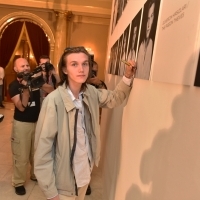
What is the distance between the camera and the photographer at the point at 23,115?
2197 mm

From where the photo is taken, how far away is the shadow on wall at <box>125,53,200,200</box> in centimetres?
65

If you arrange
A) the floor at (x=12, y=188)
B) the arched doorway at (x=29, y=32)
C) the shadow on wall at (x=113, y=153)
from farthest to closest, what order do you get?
the arched doorway at (x=29, y=32) → the floor at (x=12, y=188) → the shadow on wall at (x=113, y=153)

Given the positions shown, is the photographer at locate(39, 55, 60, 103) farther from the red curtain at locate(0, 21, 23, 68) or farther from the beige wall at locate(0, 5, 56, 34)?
the red curtain at locate(0, 21, 23, 68)

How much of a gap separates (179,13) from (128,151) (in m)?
0.96

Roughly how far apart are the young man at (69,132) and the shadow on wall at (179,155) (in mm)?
539

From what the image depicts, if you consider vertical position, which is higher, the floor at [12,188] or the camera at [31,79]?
the camera at [31,79]

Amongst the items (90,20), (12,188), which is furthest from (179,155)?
(90,20)

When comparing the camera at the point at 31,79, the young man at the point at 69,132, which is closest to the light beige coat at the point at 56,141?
the young man at the point at 69,132

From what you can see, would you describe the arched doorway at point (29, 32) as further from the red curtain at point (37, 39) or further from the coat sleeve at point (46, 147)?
the coat sleeve at point (46, 147)

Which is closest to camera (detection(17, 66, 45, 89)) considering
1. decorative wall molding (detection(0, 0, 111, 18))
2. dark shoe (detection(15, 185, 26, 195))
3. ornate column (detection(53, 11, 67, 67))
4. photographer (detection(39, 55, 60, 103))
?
photographer (detection(39, 55, 60, 103))

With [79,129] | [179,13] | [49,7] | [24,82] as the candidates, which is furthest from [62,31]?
[179,13]

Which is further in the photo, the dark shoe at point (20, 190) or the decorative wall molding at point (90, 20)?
the decorative wall molding at point (90, 20)

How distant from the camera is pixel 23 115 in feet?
7.70

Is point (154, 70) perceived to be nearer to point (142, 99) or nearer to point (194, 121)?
point (142, 99)
